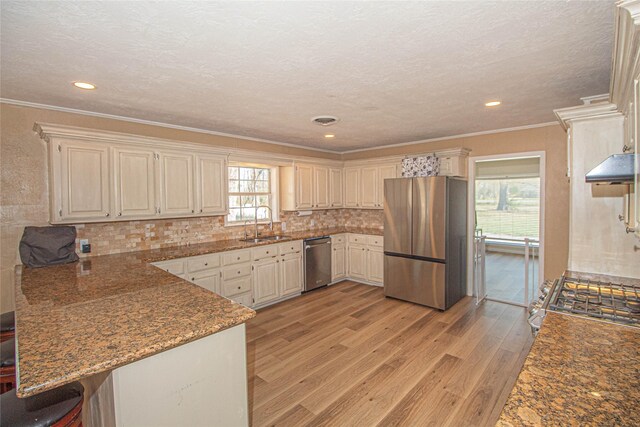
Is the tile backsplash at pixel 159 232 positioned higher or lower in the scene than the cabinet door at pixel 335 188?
lower

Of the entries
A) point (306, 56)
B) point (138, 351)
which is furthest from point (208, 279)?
point (306, 56)

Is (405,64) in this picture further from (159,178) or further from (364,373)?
(159,178)

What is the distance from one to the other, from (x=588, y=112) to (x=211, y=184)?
383cm

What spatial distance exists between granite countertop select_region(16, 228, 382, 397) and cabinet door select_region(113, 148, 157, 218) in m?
0.86

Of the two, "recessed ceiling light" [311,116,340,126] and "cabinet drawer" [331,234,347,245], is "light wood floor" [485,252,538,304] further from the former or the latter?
"recessed ceiling light" [311,116,340,126]

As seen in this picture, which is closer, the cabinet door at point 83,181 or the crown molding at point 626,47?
the crown molding at point 626,47

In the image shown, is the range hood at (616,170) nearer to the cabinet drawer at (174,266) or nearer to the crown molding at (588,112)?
the crown molding at (588,112)

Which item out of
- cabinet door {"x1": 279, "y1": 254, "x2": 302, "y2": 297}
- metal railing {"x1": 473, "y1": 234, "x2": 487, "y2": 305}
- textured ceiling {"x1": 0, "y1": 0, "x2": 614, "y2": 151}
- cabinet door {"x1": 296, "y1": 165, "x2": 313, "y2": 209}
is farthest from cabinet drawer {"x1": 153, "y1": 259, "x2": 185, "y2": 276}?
metal railing {"x1": 473, "y1": 234, "x2": 487, "y2": 305}

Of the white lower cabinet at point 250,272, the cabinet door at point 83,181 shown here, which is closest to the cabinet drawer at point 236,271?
the white lower cabinet at point 250,272

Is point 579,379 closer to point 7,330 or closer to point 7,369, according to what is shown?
point 7,369

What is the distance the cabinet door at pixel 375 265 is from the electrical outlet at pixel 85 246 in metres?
3.86

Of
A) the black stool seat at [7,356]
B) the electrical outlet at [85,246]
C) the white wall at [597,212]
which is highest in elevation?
the white wall at [597,212]

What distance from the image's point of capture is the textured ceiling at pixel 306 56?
5.08 ft

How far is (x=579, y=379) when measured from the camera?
111 cm
